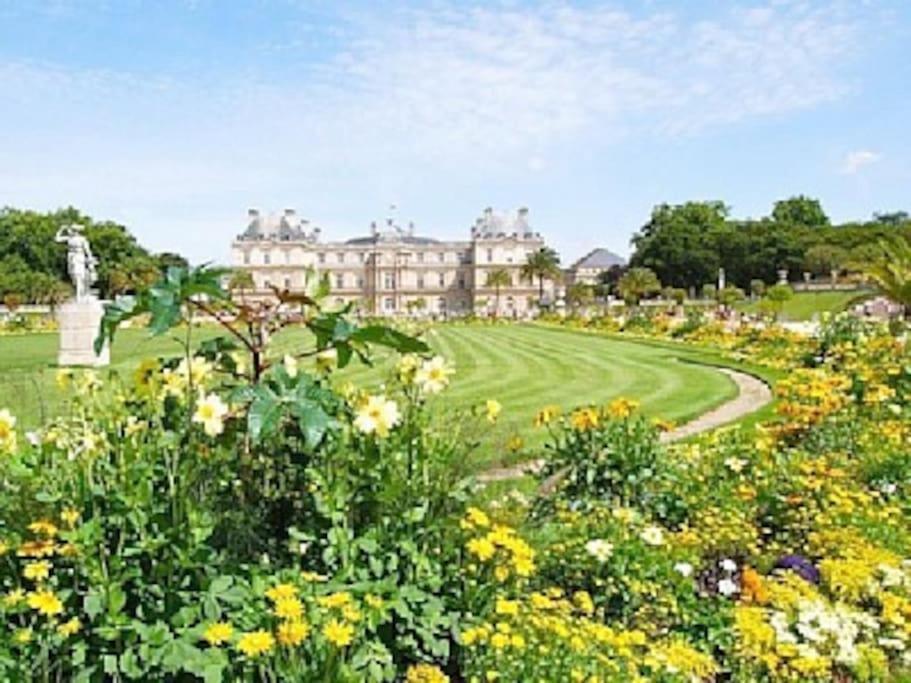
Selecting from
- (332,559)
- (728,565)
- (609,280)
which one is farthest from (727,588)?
(609,280)

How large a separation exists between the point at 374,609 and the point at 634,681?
2.37ft

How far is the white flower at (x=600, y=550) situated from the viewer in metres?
3.12

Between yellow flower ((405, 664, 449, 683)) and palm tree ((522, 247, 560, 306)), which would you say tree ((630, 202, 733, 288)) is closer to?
palm tree ((522, 247, 560, 306))

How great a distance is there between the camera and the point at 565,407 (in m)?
10.7

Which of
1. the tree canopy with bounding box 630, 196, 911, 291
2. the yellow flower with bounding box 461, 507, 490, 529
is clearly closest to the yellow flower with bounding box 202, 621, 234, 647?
the yellow flower with bounding box 461, 507, 490, 529

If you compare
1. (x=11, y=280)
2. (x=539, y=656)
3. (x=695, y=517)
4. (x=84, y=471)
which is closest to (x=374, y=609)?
(x=539, y=656)

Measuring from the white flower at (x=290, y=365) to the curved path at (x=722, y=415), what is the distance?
135 inches

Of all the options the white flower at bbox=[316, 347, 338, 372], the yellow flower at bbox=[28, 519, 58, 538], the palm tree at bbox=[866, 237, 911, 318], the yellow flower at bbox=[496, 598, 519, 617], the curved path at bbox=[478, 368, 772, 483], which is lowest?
the curved path at bbox=[478, 368, 772, 483]

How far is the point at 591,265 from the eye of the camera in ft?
342

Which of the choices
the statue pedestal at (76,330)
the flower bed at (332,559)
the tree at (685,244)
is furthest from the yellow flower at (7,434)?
the tree at (685,244)

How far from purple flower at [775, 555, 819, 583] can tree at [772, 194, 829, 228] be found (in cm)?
7814

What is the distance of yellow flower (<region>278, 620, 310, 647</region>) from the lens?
2031 millimetres

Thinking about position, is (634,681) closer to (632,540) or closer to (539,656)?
(539,656)

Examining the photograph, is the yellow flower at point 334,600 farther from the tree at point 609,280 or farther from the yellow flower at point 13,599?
the tree at point 609,280
